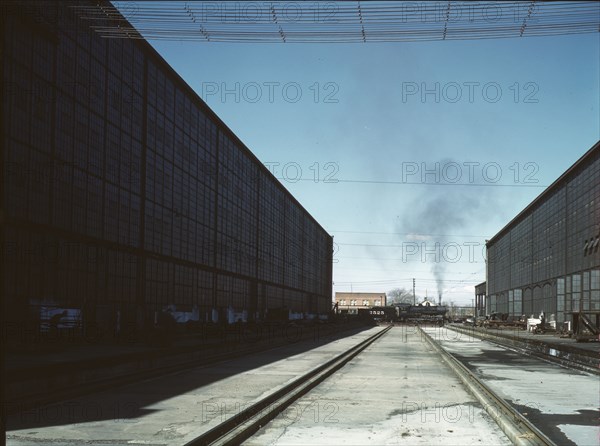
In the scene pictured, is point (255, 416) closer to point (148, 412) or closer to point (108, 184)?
point (148, 412)

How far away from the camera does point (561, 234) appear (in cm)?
5747

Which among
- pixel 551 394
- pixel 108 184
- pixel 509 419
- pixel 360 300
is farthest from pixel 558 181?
pixel 360 300

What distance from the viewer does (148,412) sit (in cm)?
1116

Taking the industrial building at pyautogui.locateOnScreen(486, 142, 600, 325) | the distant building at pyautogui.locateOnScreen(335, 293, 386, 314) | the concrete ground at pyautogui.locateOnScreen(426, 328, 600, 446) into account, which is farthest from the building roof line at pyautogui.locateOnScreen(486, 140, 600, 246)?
the distant building at pyautogui.locateOnScreen(335, 293, 386, 314)

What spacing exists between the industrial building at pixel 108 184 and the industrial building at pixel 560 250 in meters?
25.6

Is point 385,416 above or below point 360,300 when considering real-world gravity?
above

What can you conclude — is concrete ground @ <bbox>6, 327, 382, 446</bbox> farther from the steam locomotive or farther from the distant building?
the distant building

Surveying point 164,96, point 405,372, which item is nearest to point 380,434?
point 405,372

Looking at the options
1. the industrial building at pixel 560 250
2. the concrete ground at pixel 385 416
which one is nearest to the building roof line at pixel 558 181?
the industrial building at pixel 560 250

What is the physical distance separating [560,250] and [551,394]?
46.8 metres

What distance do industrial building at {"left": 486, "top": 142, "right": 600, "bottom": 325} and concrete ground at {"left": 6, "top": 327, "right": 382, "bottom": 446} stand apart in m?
28.8

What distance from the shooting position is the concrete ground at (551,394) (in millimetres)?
9836

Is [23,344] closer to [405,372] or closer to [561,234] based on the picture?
[405,372]

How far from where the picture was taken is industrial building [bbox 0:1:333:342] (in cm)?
2492
